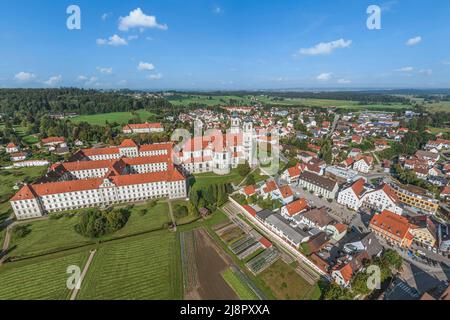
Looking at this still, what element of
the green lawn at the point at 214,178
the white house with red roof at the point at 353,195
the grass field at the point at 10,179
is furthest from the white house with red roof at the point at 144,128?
the white house with red roof at the point at 353,195

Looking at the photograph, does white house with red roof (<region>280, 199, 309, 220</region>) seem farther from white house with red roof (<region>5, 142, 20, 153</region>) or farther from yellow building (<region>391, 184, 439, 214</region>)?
white house with red roof (<region>5, 142, 20, 153</region>)

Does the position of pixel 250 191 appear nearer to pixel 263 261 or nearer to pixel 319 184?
pixel 319 184

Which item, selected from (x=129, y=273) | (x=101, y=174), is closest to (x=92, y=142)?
(x=101, y=174)

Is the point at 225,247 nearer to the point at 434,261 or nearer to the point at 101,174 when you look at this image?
the point at 434,261

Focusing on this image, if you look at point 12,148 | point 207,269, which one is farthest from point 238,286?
point 12,148

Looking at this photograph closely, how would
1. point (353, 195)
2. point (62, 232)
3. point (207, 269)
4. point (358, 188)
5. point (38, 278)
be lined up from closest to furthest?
point (38, 278), point (207, 269), point (62, 232), point (353, 195), point (358, 188)

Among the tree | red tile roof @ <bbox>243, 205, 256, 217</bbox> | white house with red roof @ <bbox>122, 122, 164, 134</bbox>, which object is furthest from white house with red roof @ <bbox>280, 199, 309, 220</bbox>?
white house with red roof @ <bbox>122, 122, 164, 134</bbox>

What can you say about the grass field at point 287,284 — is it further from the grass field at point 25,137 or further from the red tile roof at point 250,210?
the grass field at point 25,137
